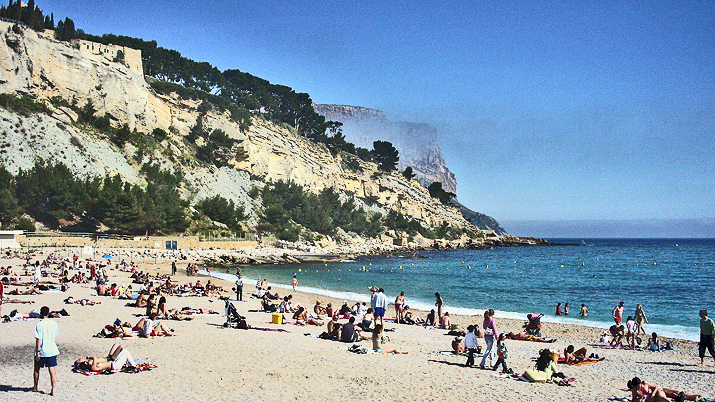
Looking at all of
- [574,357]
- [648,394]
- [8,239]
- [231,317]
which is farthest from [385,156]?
[648,394]

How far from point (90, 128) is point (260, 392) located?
5393cm

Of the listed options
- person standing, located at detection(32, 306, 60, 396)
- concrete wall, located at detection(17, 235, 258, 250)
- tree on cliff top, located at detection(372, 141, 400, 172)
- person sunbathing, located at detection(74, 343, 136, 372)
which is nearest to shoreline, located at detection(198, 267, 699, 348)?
person sunbathing, located at detection(74, 343, 136, 372)

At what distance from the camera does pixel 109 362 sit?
9031 millimetres

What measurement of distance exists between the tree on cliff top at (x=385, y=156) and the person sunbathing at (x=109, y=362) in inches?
3743

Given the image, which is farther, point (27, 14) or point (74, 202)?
point (27, 14)

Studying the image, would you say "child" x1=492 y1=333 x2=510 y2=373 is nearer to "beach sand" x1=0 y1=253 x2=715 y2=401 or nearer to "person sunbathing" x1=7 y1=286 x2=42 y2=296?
"beach sand" x1=0 y1=253 x2=715 y2=401

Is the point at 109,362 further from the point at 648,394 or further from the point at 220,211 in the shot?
the point at 220,211

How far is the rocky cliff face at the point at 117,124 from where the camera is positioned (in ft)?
158

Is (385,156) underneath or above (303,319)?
above

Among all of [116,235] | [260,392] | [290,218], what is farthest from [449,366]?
[290,218]

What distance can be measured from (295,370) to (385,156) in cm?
9550

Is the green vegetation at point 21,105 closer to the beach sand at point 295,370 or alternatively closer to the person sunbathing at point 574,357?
the beach sand at point 295,370

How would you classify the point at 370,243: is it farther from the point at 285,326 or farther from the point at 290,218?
the point at 285,326

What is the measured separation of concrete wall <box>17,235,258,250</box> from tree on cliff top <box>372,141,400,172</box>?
52.7 metres
